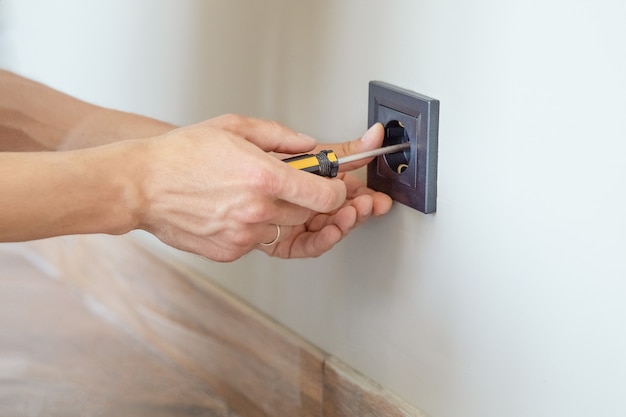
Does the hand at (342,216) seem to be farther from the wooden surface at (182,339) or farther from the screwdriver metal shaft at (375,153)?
the wooden surface at (182,339)

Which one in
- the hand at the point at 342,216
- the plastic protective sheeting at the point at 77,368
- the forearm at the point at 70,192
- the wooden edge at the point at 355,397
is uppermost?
the forearm at the point at 70,192

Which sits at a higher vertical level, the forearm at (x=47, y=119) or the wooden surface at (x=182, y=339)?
the forearm at (x=47, y=119)

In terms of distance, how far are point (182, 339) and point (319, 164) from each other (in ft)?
1.64

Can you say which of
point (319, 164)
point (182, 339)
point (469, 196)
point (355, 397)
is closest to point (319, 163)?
point (319, 164)

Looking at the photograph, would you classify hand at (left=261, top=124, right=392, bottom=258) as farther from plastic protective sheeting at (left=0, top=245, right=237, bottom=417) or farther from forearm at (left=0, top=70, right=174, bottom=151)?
plastic protective sheeting at (left=0, top=245, right=237, bottom=417)

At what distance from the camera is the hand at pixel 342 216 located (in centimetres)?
73

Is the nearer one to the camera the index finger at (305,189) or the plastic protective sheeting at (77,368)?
the index finger at (305,189)

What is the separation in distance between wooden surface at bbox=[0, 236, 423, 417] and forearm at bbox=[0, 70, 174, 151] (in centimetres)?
27

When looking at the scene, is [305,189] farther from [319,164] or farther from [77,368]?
[77,368]

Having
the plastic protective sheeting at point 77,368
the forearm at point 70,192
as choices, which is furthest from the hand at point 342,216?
the plastic protective sheeting at point 77,368

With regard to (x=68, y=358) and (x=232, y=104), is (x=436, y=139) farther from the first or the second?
(x=68, y=358)

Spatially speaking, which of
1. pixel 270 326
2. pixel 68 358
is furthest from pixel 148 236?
pixel 270 326

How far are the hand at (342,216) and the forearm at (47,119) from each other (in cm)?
19

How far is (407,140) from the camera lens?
72 centimetres
